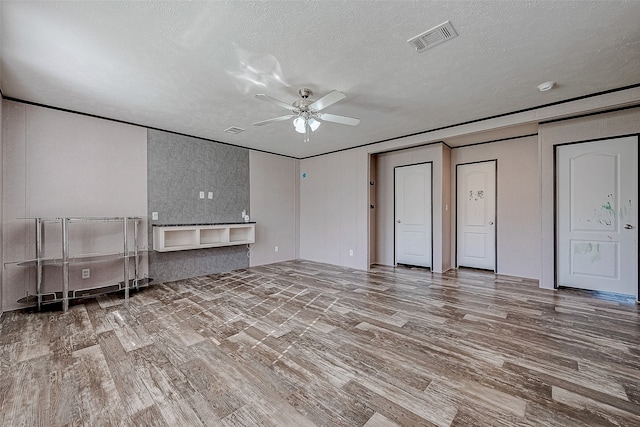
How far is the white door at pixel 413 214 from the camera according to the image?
5.39 m

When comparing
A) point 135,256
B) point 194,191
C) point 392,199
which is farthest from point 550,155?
point 135,256

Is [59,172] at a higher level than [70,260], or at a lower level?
higher

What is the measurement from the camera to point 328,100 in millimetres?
2654

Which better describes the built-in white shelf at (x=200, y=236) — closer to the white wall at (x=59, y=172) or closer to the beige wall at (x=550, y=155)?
the white wall at (x=59, y=172)

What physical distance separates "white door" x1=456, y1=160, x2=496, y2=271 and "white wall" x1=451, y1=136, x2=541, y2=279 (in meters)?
0.12

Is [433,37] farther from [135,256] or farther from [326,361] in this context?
[135,256]

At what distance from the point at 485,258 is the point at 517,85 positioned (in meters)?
3.38

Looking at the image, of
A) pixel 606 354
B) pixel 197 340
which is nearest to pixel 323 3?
pixel 197 340

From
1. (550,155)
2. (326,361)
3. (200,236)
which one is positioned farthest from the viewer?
(200,236)

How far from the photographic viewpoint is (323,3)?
1793mm

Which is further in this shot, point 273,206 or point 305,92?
point 273,206

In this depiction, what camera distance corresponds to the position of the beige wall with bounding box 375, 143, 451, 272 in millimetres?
5148

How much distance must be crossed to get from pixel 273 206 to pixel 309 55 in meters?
4.16

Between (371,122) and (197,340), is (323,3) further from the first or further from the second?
(197,340)
